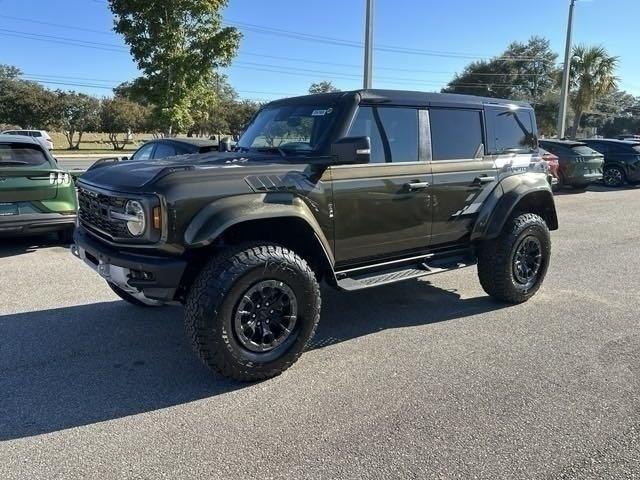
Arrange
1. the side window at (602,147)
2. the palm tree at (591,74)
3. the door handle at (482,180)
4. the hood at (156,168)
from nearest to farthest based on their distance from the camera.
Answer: the hood at (156,168)
the door handle at (482,180)
the side window at (602,147)
the palm tree at (591,74)

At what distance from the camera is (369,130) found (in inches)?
170

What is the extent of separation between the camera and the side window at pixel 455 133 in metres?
4.71

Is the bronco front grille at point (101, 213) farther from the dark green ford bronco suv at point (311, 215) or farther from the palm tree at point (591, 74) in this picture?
the palm tree at point (591, 74)

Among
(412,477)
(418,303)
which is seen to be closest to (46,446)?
(412,477)

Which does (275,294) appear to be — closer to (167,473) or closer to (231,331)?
(231,331)

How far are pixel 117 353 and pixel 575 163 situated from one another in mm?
14531

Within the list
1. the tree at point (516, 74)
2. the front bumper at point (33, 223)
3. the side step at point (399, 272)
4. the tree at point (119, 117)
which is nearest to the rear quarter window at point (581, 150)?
the side step at point (399, 272)

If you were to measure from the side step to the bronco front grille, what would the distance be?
64.0 inches

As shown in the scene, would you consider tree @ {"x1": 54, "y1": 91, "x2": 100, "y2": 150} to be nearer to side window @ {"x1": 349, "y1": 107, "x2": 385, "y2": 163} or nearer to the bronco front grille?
the bronco front grille

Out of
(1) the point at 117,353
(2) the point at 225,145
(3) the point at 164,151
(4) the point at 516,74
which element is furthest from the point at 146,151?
(4) the point at 516,74

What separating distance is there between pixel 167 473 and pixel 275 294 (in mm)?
1367

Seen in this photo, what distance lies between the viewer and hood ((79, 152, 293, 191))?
11.5 feet

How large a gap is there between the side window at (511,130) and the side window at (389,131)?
107 centimetres

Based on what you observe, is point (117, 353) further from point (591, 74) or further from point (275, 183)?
point (591, 74)
